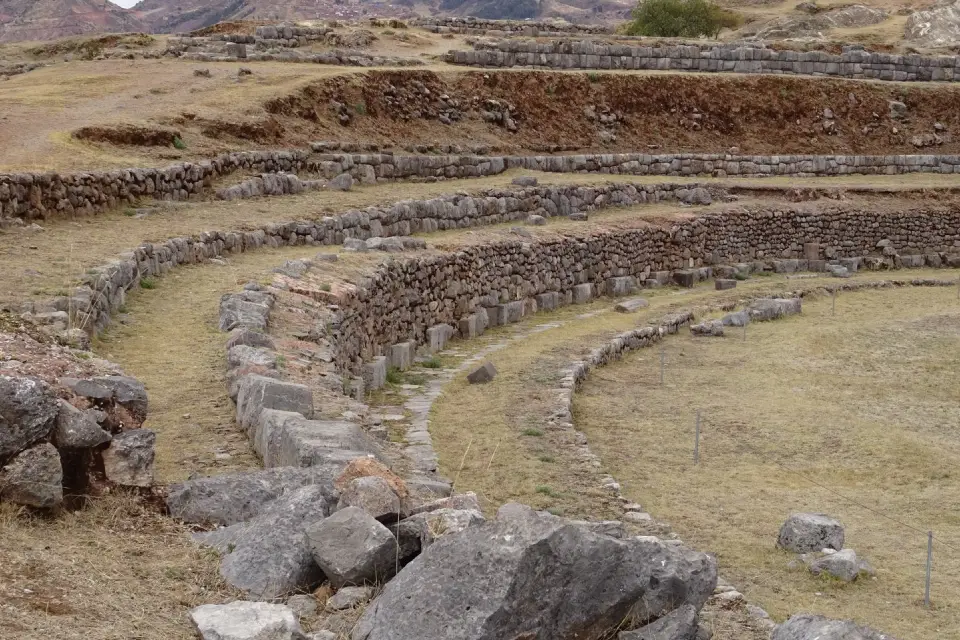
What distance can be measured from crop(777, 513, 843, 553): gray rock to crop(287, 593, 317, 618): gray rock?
21.0ft

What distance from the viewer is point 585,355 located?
20.3 meters

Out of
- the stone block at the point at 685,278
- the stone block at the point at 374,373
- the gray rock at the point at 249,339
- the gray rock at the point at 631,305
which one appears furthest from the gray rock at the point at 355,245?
the stone block at the point at 685,278

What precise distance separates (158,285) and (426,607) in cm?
1185

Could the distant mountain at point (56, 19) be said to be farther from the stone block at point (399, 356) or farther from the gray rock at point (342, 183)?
the stone block at point (399, 356)

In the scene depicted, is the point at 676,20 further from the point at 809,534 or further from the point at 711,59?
the point at 809,534

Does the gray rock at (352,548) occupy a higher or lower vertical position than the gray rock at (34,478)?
lower

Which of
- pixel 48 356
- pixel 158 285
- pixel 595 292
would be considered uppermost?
pixel 48 356

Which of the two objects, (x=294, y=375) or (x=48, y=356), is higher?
(x=48, y=356)

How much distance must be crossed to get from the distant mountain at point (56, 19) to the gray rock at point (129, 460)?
94002 mm

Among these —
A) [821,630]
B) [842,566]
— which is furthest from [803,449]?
[821,630]

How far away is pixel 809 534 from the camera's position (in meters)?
11.2

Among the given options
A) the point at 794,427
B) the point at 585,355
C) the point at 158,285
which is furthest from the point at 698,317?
the point at 158,285

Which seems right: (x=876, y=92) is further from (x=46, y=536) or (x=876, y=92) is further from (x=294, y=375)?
(x=46, y=536)

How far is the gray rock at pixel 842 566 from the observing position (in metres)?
10.6
